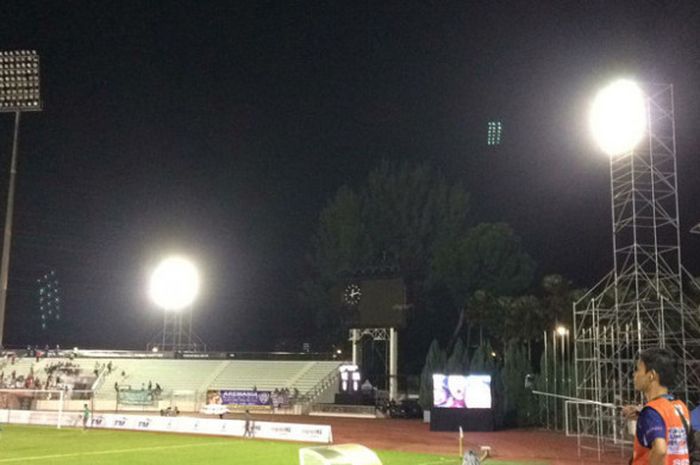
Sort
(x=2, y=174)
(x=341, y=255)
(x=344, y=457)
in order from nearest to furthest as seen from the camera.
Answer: (x=344, y=457) < (x=2, y=174) < (x=341, y=255)

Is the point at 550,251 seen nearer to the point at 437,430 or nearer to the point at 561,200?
the point at 561,200

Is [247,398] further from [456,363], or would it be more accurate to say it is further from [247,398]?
[456,363]

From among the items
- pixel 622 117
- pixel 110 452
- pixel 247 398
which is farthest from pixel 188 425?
pixel 622 117

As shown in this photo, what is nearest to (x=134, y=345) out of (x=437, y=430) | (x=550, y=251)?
(x=550, y=251)

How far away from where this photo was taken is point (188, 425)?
28.7 metres

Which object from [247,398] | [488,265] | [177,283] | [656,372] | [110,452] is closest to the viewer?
[656,372]

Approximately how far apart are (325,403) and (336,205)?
26237mm

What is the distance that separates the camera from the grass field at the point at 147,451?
66.4 ft

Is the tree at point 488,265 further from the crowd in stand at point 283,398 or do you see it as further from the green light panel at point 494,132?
the crowd in stand at point 283,398

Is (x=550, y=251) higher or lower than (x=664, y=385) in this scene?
higher

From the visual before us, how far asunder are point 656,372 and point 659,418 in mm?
370

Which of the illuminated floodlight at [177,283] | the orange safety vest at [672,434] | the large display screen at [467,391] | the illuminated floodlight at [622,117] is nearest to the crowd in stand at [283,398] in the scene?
the illuminated floodlight at [177,283]

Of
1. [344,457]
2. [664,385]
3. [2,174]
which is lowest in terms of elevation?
[344,457]

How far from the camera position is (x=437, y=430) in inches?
1255
